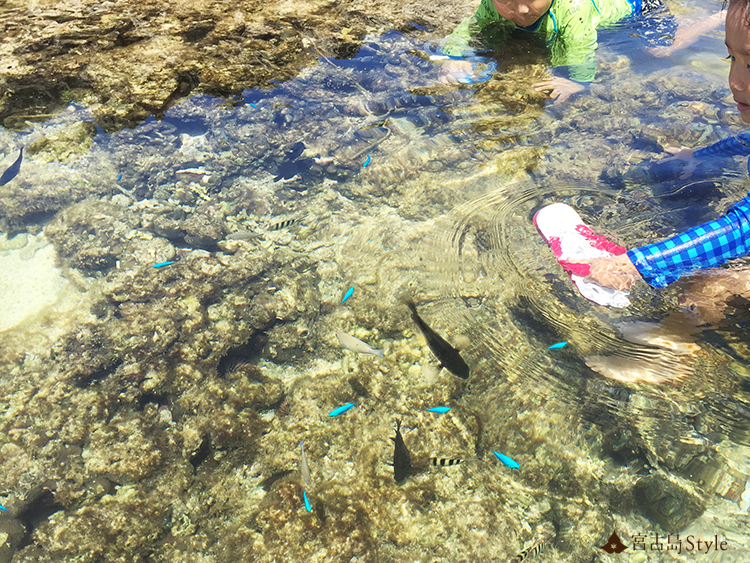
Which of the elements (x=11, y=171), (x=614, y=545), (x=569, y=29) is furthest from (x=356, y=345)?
(x=11, y=171)

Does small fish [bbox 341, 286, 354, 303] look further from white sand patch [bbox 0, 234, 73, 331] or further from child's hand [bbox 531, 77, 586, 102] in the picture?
white sand patch [bbox 0, 234, 73, 331]

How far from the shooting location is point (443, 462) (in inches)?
120

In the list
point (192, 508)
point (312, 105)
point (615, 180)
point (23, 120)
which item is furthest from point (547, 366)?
point (23, 120)

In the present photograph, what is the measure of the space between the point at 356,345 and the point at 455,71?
4.31 m

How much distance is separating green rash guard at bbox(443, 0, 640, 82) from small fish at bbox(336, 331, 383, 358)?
4518mm

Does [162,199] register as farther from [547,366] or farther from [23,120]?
[547,366]

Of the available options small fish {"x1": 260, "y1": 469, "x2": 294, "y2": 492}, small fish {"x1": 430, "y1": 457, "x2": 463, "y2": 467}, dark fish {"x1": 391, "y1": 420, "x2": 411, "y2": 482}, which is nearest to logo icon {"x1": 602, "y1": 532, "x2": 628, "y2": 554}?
small fish {"x1": 430, "y1": 457, "x2": 463, "y2": 467}

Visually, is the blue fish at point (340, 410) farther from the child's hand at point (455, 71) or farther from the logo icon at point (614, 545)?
the child's hand at point (455, 71)

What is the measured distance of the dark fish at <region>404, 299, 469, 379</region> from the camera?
10.7 feet

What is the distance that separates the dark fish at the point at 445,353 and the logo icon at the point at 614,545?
4.56 feet

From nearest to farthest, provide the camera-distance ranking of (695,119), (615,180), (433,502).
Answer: (433,502)
(615,180)
(695,119)

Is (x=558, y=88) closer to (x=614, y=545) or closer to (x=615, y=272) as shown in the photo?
(x=615, y=272)

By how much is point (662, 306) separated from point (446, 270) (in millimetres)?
1816

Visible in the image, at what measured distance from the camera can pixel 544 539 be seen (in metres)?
2.75
